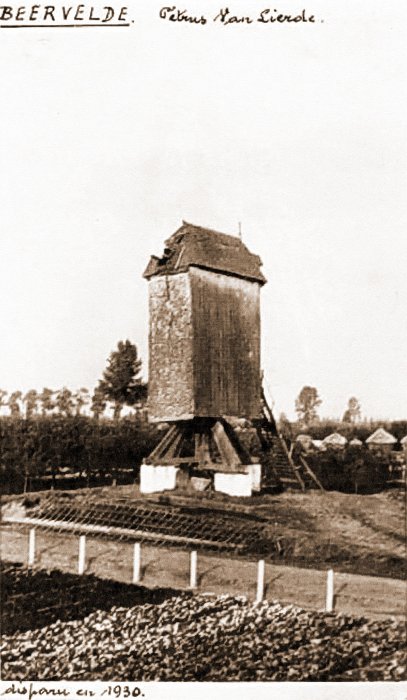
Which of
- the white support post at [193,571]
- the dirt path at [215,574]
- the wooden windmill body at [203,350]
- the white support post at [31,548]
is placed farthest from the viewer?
the wooden windmill body at [203,350]

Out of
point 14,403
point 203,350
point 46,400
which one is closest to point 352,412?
point 203,350

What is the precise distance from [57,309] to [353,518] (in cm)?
289

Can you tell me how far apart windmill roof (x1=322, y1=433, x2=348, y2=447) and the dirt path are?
1.29 metres

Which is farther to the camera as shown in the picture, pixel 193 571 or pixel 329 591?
pixel 193 571

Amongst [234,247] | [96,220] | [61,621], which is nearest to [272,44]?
[234,247]

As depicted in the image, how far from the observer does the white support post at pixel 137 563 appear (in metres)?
4.94

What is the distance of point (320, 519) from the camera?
16.9 ft

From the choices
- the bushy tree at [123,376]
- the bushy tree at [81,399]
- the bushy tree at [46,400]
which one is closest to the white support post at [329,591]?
the bushy tree at [123,376]

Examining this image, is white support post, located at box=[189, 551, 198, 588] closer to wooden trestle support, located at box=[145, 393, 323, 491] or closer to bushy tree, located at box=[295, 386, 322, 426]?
wooden trestle support, located at box=[145, 393, 323, 491]

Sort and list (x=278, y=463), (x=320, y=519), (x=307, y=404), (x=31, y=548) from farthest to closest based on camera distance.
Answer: (x=278, y=463) → (x=307, y=404) → (x=320, y=519) → (x=31, y=548)

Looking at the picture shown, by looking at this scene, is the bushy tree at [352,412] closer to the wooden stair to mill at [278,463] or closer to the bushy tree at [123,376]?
the wooden stair to mill at [278,463]

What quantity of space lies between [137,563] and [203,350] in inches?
73.1

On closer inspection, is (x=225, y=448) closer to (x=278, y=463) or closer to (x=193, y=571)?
(x=278, y=463)

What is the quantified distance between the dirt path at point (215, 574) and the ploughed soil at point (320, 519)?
0.10 meters
